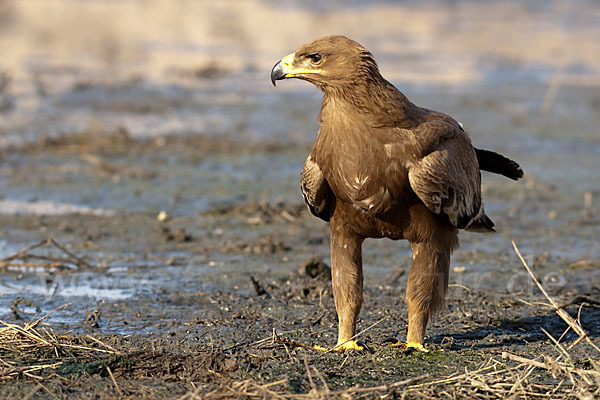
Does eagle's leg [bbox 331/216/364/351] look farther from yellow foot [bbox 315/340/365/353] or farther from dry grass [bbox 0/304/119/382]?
dry grass [bbox 0/304/119/382]

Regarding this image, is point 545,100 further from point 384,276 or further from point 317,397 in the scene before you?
point 317,397

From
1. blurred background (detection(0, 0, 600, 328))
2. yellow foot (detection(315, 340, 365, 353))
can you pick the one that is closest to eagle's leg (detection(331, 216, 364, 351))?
yellow foot (detection(315, 340, 365, 353))

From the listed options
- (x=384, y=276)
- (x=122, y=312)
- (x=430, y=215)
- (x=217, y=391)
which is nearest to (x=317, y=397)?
(x=217, y=391)

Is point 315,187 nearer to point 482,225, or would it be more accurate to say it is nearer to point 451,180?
point 451,180

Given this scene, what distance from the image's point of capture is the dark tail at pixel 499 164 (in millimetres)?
5594

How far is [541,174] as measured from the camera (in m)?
10.9

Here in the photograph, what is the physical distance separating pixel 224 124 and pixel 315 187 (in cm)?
877

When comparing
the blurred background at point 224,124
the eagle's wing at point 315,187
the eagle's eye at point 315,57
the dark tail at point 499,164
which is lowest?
the blurred background at point 224,124

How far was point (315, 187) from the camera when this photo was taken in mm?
4883

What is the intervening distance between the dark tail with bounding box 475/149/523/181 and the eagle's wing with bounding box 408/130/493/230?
310mm

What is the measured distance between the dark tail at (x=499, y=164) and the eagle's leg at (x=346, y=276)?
1062mm

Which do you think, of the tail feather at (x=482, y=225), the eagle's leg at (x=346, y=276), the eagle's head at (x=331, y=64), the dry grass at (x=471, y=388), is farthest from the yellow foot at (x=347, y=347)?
the eagle's head at (x=331, y=64)

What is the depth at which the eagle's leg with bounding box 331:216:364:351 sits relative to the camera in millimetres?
5016

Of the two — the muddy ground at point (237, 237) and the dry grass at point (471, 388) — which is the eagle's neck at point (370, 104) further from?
the muddy ground at point (237, 237)
